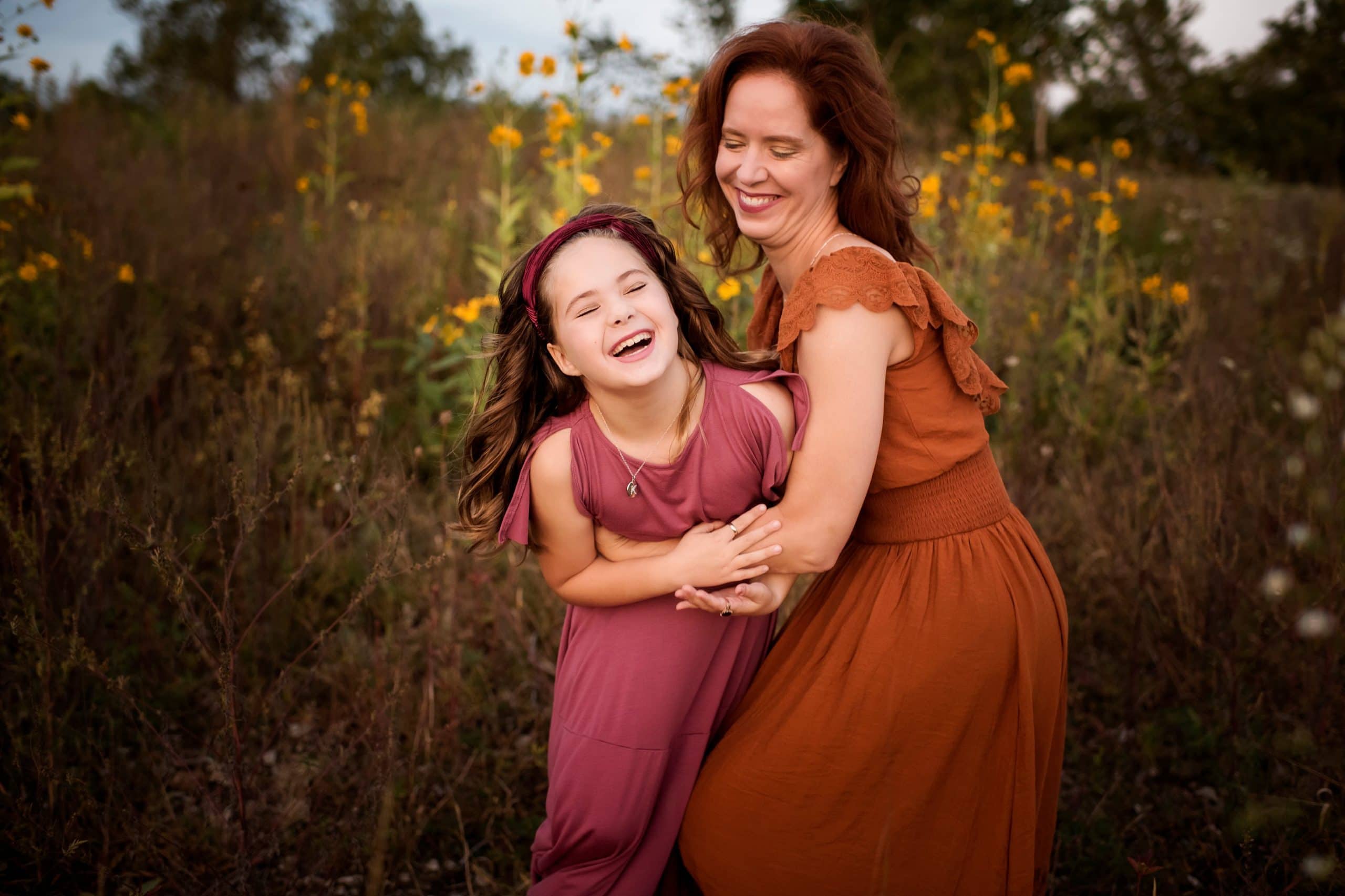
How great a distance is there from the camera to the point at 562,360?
5.35ft

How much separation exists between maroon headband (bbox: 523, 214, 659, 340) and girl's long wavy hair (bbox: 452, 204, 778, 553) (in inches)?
0.7

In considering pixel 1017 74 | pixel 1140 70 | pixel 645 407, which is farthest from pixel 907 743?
pixel 1140 70

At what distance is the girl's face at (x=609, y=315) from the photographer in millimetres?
1492

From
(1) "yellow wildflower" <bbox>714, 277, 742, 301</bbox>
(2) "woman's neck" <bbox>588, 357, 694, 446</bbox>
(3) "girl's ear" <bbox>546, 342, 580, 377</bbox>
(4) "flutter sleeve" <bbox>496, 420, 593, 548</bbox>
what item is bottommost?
(4) "flutter sleeve" <bbox>496, 420, 593, 548</bbox>

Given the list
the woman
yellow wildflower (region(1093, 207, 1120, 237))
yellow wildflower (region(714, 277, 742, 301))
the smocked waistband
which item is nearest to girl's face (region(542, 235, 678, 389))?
the woman

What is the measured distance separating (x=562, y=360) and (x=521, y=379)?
106 millimetres

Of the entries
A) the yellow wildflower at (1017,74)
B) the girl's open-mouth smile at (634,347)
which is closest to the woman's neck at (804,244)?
the girl's open-mouth smile at (634,347)

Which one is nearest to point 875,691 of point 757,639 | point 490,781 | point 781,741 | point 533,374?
point 781,741

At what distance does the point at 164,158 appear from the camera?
564 centimetres

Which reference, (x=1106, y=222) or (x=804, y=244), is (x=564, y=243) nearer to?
(x=804, y=244)

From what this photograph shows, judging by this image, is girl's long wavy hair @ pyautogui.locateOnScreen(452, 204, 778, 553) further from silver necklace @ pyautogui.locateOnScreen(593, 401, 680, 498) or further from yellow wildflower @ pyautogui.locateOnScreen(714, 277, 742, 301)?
yellow wildflower @ pyautogui.locateOnScreen(714, 277, 742, 301)

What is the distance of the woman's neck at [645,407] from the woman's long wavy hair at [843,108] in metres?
0.45

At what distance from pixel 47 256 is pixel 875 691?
10.1 ft

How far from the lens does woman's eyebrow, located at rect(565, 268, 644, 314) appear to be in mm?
1543
